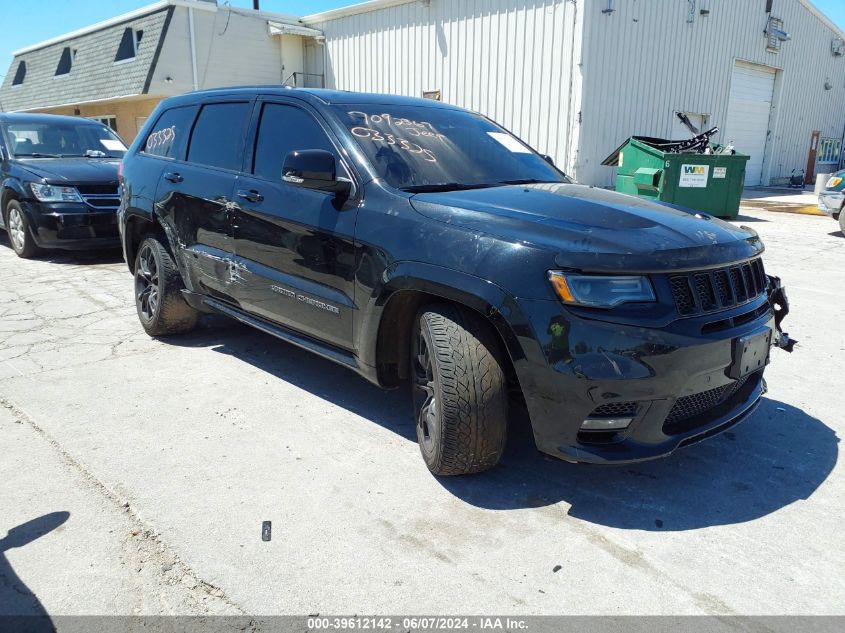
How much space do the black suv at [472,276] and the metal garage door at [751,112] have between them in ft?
59.0

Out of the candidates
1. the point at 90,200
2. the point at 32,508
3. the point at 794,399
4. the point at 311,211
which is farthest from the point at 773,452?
the point at 90,200

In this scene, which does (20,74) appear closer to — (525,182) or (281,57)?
(281,57)

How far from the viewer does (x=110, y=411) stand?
391 cm

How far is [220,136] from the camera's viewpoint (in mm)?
4465

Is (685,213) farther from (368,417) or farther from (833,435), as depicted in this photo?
(368,417)

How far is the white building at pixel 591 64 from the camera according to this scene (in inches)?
548

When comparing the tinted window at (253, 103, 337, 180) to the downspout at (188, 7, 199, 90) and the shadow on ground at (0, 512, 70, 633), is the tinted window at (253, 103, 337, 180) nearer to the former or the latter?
the shadow on ground at (0, 512, 70, 633)

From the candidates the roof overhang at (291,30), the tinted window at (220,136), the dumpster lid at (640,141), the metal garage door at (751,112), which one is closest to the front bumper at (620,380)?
the tinted window at (220,136)

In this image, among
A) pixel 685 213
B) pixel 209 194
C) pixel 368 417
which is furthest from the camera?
pixel 209 194

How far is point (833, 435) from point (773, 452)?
1.58 feet

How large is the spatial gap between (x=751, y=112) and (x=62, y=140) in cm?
1921

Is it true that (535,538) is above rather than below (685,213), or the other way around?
below

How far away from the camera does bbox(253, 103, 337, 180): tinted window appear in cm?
379

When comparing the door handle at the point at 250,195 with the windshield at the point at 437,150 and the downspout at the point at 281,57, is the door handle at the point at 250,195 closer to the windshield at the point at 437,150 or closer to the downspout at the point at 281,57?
the windshield at the point at 437,150
